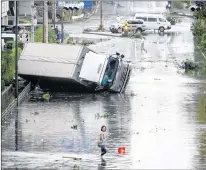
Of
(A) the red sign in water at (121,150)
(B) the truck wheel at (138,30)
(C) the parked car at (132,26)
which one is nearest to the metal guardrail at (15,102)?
(A) the red sign in water at (121,150)

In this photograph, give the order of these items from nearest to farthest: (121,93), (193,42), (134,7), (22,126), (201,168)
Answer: (201,168), (22,126), (121,93), (193,42), (134,7)

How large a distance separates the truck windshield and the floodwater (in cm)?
59

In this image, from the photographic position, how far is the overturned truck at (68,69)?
42.1m

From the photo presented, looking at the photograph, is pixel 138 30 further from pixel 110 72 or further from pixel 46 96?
pixel 46 96

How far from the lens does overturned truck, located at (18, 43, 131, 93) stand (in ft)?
138

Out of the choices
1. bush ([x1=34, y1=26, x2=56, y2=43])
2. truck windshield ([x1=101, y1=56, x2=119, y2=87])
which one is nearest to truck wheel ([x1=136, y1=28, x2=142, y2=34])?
bush ([x1=34, y1=26, x2=56, y2=43])

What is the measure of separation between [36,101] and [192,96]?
7114 mm

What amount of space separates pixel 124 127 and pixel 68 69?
784 cm

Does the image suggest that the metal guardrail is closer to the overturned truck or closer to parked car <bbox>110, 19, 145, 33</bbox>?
the overturned truck

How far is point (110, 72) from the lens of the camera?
43.9 m

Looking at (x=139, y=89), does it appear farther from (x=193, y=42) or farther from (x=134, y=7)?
(x=134, y=7)

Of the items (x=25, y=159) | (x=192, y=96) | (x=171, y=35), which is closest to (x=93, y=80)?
(x=192, y=96)

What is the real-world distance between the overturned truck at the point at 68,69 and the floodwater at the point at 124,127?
595 millimetres

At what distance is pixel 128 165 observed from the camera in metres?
27.5
